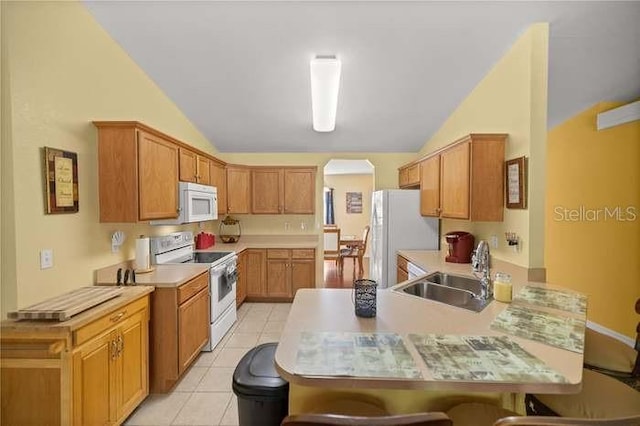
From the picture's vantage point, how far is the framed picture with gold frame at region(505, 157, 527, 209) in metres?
2.34

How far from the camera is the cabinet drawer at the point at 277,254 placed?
4.43 meters

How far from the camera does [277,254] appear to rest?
443cm

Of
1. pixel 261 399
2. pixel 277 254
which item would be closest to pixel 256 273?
pixel 277 254

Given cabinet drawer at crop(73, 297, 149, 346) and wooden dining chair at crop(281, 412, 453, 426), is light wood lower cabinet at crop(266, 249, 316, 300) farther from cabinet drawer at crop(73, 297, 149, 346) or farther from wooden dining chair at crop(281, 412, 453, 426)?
wooden dining chair at crop(281, 412, 453, 426)

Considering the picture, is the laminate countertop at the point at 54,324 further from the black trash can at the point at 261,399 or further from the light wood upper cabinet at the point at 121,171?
the black trash can at the point at 261,399

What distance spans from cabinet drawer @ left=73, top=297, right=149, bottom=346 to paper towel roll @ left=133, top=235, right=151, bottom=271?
20.2 inches

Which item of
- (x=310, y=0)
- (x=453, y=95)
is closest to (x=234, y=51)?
(x=310, y=0)

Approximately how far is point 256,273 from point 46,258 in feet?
8.97

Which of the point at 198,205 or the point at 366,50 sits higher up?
the point at 366,50

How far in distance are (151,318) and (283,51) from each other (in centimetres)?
254

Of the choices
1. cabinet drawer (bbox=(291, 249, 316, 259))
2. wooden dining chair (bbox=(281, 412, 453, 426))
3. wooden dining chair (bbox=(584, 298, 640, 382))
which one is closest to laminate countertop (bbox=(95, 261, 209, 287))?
cabinet drawer (bbox=(291, 249, 316, 259))

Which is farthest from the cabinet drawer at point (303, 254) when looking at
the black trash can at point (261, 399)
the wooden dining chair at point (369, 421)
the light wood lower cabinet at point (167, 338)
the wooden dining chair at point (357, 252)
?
the wooden dining chair at point (369, 421)

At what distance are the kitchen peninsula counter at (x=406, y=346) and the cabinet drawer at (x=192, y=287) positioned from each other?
107cm

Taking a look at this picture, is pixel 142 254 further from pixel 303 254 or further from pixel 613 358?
pixel 613 358
